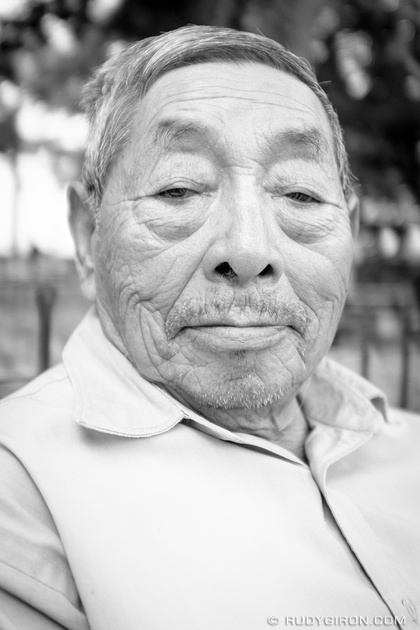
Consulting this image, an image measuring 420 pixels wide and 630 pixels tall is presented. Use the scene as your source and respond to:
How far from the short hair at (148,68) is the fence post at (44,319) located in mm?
1577

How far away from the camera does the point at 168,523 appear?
1247mm

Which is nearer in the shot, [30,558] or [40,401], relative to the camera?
[30,558]

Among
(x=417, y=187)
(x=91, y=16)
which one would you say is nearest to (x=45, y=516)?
(x=91, y=16)

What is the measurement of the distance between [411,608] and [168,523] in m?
0.63

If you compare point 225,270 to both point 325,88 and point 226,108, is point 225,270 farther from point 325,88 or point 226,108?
point 325,88

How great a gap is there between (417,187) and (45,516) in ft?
23.3

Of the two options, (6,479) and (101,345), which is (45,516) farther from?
(101,345)

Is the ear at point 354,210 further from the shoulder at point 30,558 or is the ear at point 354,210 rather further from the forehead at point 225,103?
the shoulder at point 30,558

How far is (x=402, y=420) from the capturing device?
6.84ft

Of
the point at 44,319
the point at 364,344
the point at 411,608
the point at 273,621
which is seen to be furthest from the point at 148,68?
the point at 364,344

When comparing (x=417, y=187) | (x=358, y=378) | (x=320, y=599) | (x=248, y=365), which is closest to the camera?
(x=320, y=599)

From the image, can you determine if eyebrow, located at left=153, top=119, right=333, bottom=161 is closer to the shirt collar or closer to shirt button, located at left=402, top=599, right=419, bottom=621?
the shirt collar

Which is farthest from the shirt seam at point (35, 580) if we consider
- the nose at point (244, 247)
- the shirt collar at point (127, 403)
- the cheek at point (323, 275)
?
the cheek at point (323, 275)

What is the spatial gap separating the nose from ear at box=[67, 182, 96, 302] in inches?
20.3
